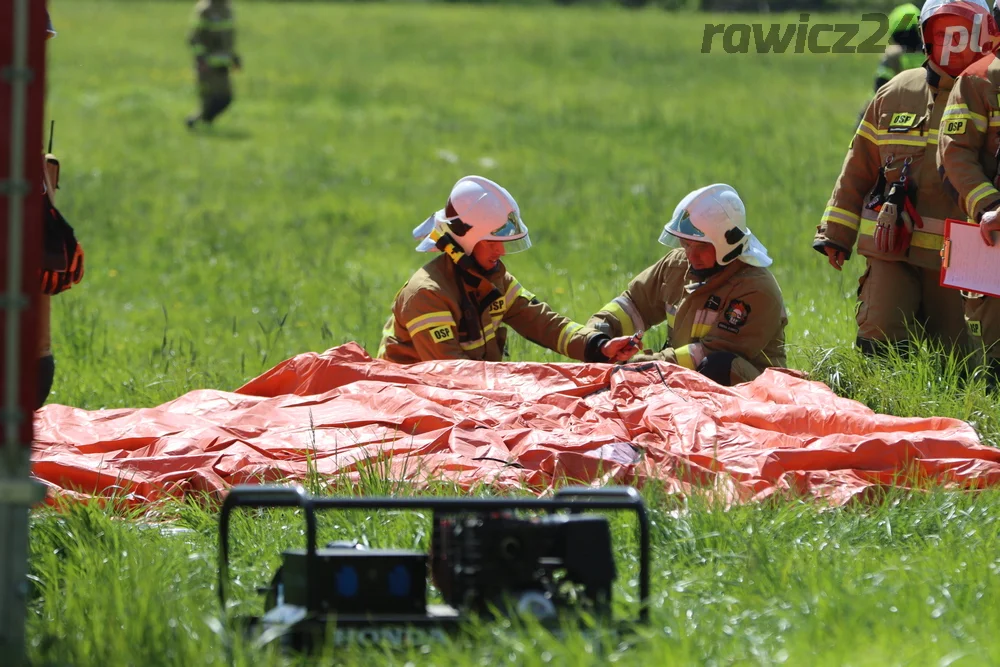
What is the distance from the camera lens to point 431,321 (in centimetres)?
662

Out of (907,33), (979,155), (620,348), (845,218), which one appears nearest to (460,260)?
(620,348)

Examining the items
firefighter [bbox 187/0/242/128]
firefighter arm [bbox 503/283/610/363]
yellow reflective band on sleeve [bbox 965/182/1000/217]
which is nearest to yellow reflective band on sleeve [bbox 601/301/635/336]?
firefighter arm [bbox 503/283/610/363]

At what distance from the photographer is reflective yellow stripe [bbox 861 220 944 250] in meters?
6.62

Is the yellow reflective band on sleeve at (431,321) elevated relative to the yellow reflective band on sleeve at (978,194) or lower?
lower

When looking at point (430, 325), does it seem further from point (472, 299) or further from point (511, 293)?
point (511, 293)

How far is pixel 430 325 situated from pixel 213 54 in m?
14.3

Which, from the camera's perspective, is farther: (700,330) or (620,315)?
(620,315)

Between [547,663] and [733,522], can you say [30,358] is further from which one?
[733,522]

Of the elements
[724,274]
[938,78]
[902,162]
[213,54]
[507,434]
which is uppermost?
[213,54]

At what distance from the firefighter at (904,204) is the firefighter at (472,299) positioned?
1231mm

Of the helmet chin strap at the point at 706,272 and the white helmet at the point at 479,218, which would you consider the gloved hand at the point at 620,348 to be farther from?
the white helmet at the point at 479,218

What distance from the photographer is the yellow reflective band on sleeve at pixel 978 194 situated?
611cm

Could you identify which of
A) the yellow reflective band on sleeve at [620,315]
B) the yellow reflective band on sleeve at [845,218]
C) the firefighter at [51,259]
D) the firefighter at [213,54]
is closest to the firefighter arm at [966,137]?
the yellow reflective band on sleeve at [845,218]

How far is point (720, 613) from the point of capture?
3828mm
